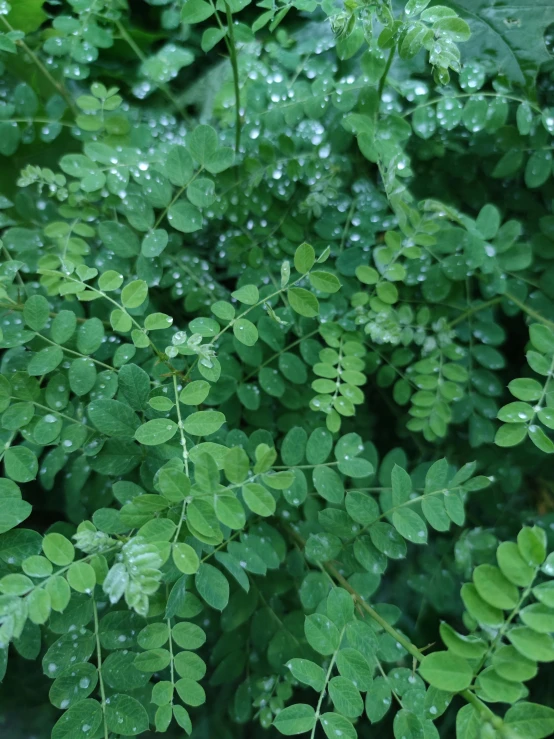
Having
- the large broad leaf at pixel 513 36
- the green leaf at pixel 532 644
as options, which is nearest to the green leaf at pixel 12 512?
the green leaf at pixel 532 644

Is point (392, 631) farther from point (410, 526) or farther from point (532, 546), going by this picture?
point (532, 546)

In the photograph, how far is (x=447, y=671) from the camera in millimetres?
660

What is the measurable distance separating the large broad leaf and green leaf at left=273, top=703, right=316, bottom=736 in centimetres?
120

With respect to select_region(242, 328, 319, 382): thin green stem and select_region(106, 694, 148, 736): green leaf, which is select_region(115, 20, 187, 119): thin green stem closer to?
select_region(242, 328, 319, 382): thin green stem

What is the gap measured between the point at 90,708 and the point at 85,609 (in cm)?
13

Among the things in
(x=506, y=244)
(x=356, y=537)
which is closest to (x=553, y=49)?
(x=506, y=244)

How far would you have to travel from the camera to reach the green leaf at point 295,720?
2.45 feet

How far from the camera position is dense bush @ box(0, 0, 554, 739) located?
822mm

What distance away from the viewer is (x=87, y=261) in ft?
3.92

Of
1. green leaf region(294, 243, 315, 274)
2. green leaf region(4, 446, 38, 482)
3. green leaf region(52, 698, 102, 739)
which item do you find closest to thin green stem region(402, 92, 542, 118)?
green leaf region(294, 243, 315, 274)

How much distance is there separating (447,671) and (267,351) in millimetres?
694

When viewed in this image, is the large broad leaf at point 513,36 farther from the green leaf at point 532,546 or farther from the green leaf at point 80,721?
the green leaf at point 80,721

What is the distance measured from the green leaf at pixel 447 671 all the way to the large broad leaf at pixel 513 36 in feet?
3.59

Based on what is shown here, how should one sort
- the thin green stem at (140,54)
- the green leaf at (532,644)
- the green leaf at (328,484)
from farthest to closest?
the thin green stem at (140,54) < the green leaf at (328,484) < the green leaf at (532,644)
